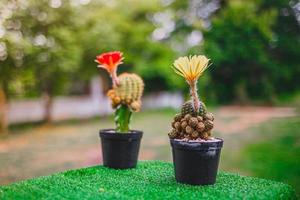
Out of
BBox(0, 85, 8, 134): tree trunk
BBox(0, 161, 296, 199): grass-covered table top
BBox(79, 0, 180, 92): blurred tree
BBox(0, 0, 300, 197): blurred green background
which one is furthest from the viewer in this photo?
BBox(79, 0, 180, 92): blurred tree

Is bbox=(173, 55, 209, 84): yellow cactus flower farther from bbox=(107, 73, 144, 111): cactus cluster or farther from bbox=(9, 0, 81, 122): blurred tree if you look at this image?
bbox=(9, 0, 81, 122): blurred tree

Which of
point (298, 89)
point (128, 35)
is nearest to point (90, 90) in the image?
point (128, 35)

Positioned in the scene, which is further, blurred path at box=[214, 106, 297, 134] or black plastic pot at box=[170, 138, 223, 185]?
blurred path at box=[214, 106, 297, 134]

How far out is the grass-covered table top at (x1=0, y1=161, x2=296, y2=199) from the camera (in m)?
3.01

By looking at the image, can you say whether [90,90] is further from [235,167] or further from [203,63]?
[203,63]

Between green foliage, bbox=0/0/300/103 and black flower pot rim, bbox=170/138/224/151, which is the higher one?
green foliage, bbox=0/0/300/103

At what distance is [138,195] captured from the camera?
3027mm

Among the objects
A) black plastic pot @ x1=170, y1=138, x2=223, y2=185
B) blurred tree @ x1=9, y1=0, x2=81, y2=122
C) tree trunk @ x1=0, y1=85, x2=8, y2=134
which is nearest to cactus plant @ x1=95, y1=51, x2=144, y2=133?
black plastic pot @ x1=170, y1=138, x2=223, y2=185

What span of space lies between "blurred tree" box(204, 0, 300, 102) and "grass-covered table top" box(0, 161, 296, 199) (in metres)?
10.2

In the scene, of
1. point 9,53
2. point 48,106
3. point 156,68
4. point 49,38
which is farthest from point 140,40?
point 9,53

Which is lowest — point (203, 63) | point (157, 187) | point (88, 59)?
point (157, 187)

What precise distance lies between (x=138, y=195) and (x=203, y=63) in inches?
49.7

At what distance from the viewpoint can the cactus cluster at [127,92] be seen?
441 centimetres

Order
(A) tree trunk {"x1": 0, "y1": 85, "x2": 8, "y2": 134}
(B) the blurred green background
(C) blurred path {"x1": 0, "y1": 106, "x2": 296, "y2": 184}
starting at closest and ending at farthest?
(C) blurred path {"x1": 0, "y1": 106, "x2": 296, "y2": 184}, (B) the blurred green background, (A) tree trunk {"x1": 0, "y1": 85, "x2": 8, "y2": 134}
